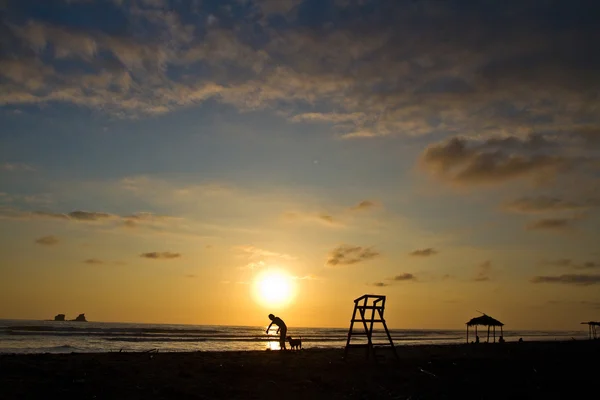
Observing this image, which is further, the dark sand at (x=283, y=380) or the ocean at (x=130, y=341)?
the ocean at (x=130, y=341)

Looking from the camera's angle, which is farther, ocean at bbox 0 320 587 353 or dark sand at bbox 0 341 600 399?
ocean at bbox 0 320 587 353

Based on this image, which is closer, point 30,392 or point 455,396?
point 30,392

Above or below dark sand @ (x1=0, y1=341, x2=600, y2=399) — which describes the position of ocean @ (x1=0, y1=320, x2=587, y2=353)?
below

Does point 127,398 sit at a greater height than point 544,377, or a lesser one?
lesser

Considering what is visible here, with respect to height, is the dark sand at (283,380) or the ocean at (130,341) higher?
the dark sand at (283,380)

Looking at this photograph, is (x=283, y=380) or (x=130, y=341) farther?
(x=130, y=341)

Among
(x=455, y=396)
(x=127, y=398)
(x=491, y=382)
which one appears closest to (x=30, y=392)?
(x=127, y=398)

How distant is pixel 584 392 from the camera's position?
50.0 ft

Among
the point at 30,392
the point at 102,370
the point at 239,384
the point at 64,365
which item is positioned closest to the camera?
the point at 30,392

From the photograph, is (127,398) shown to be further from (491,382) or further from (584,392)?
(584,392)

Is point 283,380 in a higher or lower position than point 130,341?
higher

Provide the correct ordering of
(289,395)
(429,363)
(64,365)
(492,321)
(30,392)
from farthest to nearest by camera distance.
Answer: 1. (492,321)
2. (429,363)
3. (64,365)
4. (289,395)
5. (30,392)

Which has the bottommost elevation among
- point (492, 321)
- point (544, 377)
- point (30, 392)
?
point (30, 392)

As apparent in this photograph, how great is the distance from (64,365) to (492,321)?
1939 inches
